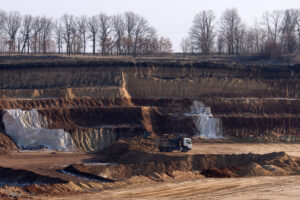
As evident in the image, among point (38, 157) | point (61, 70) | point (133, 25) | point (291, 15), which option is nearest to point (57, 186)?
point (38, 157)

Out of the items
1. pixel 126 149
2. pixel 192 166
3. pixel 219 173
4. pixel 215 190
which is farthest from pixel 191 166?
pixel 126 149

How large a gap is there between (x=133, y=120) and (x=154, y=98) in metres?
6.22

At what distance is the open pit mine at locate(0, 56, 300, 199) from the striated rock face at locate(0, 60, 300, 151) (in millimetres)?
111

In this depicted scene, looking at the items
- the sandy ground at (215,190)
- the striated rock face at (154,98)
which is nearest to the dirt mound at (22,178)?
the sandy ground at (215,190)

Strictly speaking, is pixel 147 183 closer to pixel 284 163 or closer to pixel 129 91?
pixel 284 163

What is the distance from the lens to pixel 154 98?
52406mm

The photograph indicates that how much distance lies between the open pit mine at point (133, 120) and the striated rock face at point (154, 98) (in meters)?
0.11

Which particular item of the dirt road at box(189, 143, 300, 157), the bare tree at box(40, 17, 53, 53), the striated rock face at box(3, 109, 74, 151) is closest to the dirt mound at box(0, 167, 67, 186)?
the striated rock face at box(3, 109, 74, 151)

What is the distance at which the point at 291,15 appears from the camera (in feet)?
286

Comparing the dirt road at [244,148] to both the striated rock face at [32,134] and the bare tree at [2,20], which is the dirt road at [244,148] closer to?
the striated rock face at [32,134]

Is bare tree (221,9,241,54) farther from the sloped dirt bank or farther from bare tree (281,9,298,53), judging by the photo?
the sloped dirt bank

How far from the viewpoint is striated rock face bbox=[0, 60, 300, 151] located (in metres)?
46.2

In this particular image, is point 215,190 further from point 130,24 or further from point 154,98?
point 130,24

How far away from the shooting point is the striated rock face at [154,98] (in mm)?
46156
